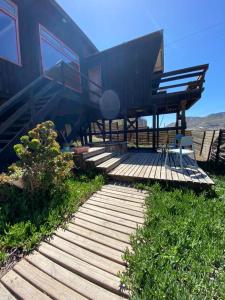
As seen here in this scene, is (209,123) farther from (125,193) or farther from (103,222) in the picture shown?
(103,222)

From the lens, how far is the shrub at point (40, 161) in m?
3.18

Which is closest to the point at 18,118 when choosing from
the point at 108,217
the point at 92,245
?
the point at 108,217

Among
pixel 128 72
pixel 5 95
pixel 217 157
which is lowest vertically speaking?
pixel 217 157

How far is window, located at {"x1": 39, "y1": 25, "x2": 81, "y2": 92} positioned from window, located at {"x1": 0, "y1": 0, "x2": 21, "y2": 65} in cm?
109

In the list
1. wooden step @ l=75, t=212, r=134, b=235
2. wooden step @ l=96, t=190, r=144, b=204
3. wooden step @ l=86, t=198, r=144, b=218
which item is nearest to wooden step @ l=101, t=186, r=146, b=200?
wooden step @ l=96, t=190, r=144, b=204

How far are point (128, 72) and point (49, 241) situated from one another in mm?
8657

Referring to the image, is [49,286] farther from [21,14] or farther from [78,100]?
[21,14]

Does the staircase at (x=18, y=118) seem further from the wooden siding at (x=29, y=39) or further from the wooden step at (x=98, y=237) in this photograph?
the wooden step at (x=98, y=237)

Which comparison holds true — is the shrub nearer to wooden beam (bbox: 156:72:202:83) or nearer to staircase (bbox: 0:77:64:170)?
staircase (bbox: 0:77:64:170)

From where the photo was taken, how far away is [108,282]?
1.67 m

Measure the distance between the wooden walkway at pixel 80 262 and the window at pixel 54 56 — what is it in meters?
5.11

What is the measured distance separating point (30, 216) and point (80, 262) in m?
1.27

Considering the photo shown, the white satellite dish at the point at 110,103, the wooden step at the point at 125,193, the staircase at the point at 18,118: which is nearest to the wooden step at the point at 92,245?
the wooden step at the point at 125,193

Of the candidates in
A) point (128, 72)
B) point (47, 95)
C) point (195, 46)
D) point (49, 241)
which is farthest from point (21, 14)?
point (195, 46)
